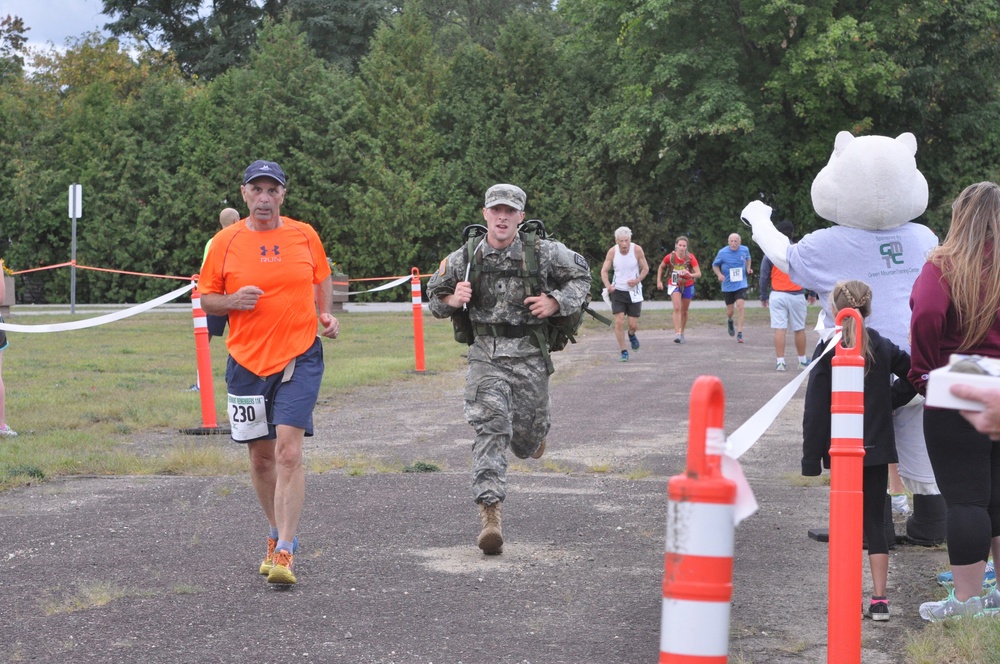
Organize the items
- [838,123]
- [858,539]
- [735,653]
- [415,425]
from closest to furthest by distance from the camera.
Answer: [858,539] < [735,653] < [415,425] < [838,123]

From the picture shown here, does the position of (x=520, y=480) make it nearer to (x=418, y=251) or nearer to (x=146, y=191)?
(x=418, y=251)

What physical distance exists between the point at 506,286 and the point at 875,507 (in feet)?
7.63

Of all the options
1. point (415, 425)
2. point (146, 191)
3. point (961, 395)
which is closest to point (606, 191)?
point (146, 191)

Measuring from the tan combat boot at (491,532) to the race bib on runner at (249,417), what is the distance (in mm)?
1218

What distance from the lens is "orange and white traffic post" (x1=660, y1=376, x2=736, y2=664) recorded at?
2682 mm

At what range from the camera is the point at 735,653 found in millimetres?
5109

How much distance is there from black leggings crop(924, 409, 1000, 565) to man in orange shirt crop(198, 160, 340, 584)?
284cm

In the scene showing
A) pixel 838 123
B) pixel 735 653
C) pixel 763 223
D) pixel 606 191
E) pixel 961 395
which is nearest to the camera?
pixel 961 395

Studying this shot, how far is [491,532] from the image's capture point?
6.66 meters

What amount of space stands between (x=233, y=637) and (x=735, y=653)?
203 centimetres

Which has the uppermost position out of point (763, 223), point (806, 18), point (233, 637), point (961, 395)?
point (806, 18)

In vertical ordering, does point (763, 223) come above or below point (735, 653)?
above

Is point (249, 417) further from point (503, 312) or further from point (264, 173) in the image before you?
point (503, 312)

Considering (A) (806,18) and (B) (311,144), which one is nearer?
(A) (806,18)
